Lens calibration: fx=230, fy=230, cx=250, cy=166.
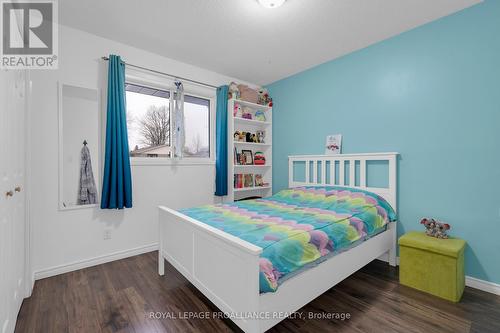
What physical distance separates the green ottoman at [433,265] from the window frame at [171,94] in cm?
274

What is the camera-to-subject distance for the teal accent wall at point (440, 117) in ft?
6.82

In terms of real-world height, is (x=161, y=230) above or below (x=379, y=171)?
below

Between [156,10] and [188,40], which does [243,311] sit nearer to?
[156,10]

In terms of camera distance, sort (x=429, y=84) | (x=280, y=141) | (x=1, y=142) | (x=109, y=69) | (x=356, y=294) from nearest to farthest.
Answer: (x=1, y=142) < (x=356, y=294) < (x=429, y=84) < (x=109, y=69) < (x=280, y=141)

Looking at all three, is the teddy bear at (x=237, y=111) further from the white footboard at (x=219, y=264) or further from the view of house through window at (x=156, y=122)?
the white footboard at (x=219, y=264)

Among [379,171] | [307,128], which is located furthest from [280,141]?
[379,171]

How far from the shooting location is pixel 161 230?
242cm

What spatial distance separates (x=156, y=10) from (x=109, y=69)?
35.7 inches

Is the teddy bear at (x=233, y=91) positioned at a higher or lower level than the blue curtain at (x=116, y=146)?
higher

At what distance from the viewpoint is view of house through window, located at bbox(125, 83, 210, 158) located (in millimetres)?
3039

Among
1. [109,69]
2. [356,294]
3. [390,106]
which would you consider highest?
[109,69]

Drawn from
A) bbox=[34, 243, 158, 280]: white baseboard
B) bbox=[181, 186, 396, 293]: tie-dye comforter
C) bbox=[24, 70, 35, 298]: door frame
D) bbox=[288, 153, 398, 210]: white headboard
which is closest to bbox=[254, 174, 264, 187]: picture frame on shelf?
bbox=[288, 153, 398, 210]: white headboard

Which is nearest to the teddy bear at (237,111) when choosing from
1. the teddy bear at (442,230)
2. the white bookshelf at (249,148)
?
the white bookshelf at (249,148)

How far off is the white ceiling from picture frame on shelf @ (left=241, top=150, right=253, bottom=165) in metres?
1.52
